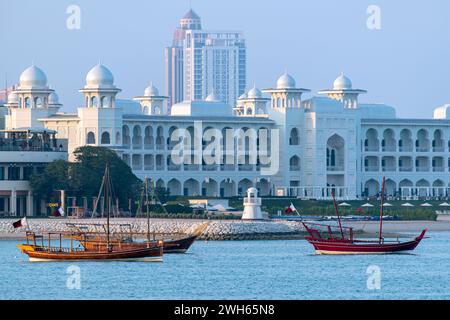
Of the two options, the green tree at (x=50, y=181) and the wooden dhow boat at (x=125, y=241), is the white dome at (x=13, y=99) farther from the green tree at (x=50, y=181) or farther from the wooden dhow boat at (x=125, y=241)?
the wooden dhow boat at (x=125, y=241)

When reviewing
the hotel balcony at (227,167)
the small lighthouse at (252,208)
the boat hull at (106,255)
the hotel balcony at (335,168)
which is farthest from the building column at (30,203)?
the hotel balcony at (335,168)

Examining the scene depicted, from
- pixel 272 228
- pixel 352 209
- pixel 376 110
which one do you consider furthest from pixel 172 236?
pixel 376 110

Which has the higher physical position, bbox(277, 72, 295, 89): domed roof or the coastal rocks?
→ bbox(277, 72, 295, 89): domed roof

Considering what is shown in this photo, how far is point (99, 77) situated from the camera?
14550 centimetres

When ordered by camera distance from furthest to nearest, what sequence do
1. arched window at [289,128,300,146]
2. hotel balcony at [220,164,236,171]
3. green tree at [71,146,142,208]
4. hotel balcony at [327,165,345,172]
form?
hotel balcony at [327,165,345,172] → arched window at [289,128,300,146] → hotel balcony at [220,164,236,171] → green tree at [71,146,142,208]

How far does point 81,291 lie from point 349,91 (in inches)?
3669

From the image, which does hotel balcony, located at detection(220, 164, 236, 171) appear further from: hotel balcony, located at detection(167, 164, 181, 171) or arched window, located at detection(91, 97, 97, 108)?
arched window, located at detection(91, 97, 97, 108)

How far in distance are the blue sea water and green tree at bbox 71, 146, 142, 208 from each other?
25.3 m

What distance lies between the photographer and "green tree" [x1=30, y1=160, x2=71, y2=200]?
124 m

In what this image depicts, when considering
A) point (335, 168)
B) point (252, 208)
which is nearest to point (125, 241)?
point (252, 208)

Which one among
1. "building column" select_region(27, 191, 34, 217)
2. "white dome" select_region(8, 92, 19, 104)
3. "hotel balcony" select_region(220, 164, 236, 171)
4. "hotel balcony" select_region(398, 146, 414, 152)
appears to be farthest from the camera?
"hotel balcony" select_region(398, 146, 414, 152)

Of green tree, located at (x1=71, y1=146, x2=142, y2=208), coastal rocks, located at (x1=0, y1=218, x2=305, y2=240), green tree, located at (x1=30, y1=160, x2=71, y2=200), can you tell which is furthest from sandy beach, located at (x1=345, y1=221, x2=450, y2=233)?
green tree, located at (x1=30, y1=160, x2=71, y2=200)
